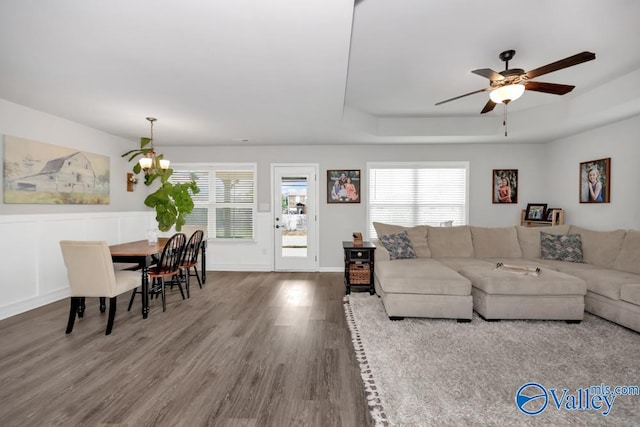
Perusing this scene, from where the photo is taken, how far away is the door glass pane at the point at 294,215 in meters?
5.97

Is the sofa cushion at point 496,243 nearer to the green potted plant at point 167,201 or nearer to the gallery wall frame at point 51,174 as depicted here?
the green potted plant at point 167,201

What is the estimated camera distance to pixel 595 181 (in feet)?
14.8

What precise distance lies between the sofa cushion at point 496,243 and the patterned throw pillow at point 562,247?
33 centimetres

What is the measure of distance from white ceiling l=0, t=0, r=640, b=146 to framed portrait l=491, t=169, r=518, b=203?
3.72ft

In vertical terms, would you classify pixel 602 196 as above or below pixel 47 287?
above

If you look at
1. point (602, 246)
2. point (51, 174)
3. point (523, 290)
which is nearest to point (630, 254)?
point (602, 246)

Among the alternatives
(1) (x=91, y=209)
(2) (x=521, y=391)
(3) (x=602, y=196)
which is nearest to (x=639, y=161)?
(3) (x=602, y=196)

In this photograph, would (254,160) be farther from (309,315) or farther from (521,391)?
(521,391)

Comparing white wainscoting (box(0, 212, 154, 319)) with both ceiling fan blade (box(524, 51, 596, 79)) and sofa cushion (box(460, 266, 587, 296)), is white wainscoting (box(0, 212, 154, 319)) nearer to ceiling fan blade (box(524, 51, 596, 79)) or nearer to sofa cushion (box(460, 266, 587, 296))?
sofa cushion (box(460, 266, 587, 296))

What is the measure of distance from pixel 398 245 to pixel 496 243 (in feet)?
5.25

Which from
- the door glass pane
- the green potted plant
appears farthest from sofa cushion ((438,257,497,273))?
the green potted plant

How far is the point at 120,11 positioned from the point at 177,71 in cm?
84

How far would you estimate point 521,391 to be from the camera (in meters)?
2.06

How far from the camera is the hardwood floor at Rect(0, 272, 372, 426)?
1.86 metres
